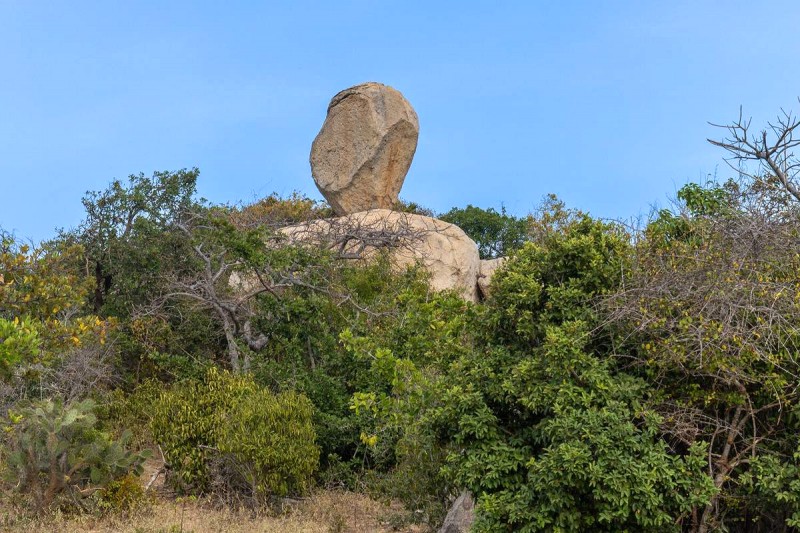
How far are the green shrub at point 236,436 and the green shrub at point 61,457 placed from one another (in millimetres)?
720

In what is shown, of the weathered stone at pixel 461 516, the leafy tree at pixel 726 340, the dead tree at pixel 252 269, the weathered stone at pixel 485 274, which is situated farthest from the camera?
the weathered stone at pixel 485 274

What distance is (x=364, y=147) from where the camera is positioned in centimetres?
2261

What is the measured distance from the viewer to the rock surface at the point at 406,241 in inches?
704

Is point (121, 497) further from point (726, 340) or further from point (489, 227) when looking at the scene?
point (489, 227)

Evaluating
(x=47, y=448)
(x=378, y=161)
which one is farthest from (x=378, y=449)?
(x=378, y=161)

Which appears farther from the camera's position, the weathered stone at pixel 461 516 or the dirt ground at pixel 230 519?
the dirt ground at pixel 230 519

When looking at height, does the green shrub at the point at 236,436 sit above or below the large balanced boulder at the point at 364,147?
below

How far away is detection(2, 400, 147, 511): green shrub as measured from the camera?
11055 millimetres

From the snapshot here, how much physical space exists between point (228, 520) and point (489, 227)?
25508 mm

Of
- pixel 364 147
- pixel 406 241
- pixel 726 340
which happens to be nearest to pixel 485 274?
pixel 406 241

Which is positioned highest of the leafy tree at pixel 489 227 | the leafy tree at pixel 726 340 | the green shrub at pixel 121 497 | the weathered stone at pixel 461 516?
the leafy tree at pixel 489 227

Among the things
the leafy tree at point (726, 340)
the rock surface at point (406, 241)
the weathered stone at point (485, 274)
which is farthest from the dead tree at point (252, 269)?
the leafy tree at point (726, 340)

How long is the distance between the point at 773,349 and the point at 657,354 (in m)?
0.97

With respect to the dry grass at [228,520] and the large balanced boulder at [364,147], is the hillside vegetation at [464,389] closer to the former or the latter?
the dry grass at [228,520]
